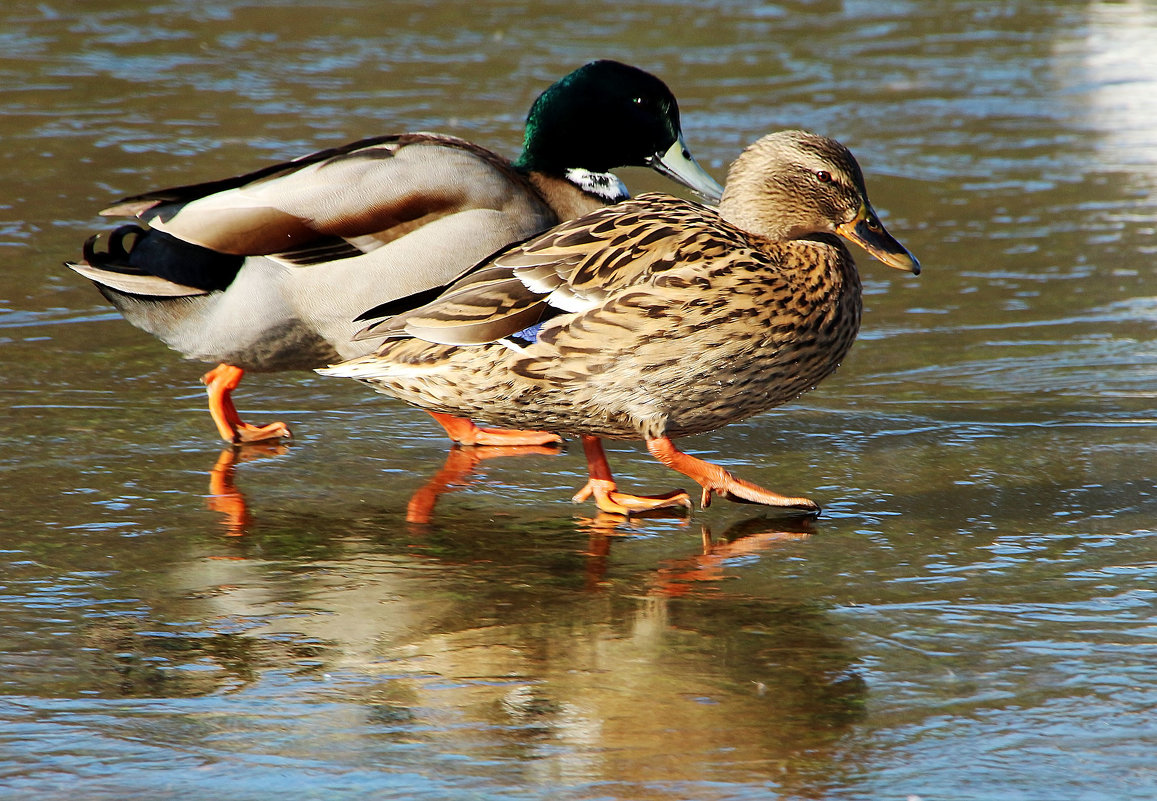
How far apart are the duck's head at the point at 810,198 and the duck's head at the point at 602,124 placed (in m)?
1.06

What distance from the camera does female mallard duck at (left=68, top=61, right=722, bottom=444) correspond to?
4.87m

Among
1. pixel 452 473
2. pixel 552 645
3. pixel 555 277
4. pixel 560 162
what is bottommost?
pixel 452 473

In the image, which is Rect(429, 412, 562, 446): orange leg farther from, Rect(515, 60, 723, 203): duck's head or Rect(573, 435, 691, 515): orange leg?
Rect(515, 60, 723, 203): duck's head

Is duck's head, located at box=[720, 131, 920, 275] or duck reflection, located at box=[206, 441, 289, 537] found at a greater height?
duck's head, located at box=[720, 131, 920, 275]

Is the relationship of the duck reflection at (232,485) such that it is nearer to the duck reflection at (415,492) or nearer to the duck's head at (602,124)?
the duck reflection at (415,492)

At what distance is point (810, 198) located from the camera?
441 cm

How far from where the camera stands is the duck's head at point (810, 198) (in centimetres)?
442

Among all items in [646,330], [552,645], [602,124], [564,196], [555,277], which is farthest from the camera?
[602,124]

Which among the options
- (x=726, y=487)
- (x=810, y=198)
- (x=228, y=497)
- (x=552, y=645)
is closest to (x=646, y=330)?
(x=726, y=487)

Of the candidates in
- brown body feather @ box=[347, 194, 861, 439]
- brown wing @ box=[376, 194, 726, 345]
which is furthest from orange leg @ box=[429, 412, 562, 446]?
brown wing @ box=[376, 194, 726, 345]

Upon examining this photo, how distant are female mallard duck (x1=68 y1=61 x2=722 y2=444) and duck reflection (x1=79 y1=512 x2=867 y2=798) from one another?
961 millimetres

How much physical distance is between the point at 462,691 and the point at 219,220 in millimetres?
2345

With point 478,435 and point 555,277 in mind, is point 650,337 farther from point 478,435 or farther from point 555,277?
point 478,435

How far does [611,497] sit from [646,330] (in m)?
0.50
